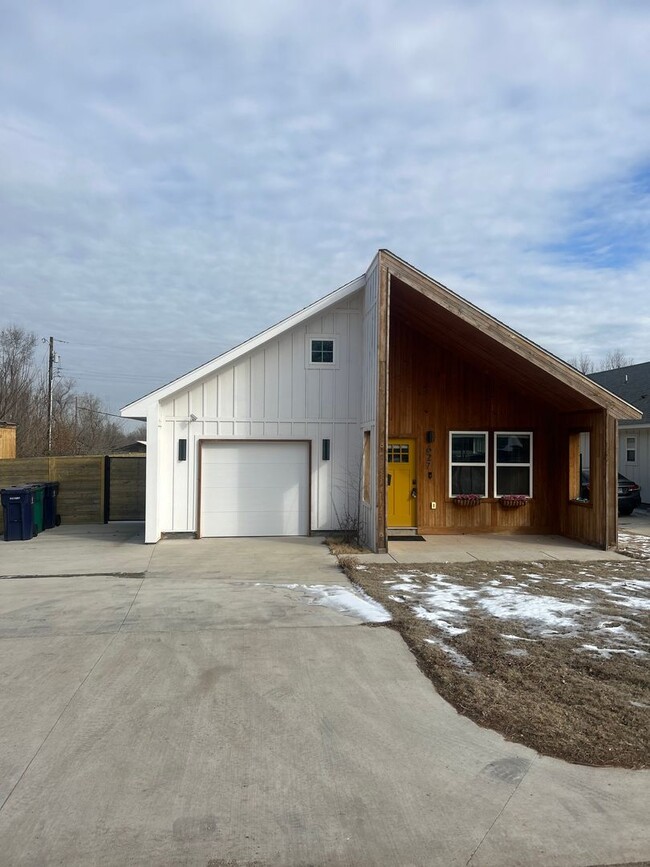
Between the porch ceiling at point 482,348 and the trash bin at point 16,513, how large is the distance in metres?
8.75

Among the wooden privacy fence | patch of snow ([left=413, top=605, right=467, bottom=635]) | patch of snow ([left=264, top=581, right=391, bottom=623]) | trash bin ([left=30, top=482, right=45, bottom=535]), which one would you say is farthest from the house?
patch of snow ([left=413, top=605, right=467, bottom=635])

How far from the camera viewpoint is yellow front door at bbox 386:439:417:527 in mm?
14461

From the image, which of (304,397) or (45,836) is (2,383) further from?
(45,836)

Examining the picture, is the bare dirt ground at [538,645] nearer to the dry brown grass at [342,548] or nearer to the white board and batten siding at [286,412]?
the dry brown grass at [342,548]

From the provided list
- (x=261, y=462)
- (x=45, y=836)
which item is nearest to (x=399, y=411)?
(x=261, y=462)

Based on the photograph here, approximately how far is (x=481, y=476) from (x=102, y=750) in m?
11.4

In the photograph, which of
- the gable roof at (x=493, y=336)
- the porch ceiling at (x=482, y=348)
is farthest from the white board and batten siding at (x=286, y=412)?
the gable roof at (x=493, y=336)

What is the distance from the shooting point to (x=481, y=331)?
40.2 ft

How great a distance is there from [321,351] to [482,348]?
133 inches

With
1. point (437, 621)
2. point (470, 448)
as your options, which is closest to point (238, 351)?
point (470, 448)

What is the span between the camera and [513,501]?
47.5ft

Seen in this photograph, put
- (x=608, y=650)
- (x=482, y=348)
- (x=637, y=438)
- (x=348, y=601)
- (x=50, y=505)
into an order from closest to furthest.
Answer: (x=608, y=650), (x=348, y=601), (x=482, y=348), (x=50, y=505), (x=637, y=438)

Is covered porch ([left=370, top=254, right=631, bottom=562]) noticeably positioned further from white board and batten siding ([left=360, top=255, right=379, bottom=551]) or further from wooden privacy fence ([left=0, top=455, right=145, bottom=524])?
wooden privacy fence ([left=0, top=455, right=145, bottom=524])

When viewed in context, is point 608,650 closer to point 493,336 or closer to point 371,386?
point 493,336
